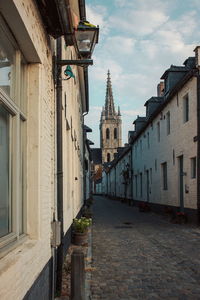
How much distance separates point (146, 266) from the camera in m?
7.52

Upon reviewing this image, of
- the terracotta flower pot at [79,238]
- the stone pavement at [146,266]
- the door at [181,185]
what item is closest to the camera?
the stone pavement at [146,266]

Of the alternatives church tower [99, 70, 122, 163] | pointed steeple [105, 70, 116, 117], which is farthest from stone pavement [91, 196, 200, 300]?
pointed steeple [105, 70, 116, 117]

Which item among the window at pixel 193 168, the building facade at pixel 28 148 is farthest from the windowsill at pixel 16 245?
the window at pixel 193 168

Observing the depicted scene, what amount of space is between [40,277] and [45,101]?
2.04m

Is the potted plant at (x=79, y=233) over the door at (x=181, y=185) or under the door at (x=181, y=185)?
under

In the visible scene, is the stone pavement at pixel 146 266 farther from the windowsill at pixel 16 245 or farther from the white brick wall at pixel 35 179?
the windowsill at pixel 16 245

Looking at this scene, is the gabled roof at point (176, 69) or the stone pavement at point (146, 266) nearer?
the stone pavement at point (146, 266)

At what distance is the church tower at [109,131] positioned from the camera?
101 meters

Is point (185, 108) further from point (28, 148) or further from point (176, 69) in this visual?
point (28, 148)

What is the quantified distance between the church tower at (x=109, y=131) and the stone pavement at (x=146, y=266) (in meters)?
88.8

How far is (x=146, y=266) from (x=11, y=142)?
505cm

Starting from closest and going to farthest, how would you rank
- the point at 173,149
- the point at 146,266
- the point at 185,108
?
the point at 146,266, the point at 185,108, the point at 173,149

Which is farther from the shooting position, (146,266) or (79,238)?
(79,238)

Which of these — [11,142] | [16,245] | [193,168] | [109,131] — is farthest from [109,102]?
[16,245]
